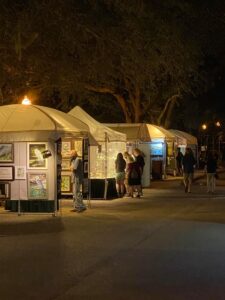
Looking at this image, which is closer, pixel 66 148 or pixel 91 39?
pixel 91 39

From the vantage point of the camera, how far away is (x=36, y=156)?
706 inches

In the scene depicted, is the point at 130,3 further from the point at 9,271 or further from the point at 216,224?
the point at 9,271

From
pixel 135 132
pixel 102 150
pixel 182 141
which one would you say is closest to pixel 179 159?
pixel 182 141

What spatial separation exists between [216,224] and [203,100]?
128 ft

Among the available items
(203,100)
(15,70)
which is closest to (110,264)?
(15,70)

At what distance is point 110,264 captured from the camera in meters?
10.7

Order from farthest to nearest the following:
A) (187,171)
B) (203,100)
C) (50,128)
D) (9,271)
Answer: (203,100) < (187,171) < (50,128) < (9,271)

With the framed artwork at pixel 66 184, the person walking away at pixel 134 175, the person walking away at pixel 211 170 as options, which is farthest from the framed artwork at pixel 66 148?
the person walking away at pixel 211 170

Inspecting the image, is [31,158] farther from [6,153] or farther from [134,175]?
[134,175]

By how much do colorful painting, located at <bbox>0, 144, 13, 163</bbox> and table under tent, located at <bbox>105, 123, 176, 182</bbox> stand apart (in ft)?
35.6

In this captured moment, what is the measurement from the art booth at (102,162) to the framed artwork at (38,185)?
5.24 m

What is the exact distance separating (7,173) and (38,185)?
91cm

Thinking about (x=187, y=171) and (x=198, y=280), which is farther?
(x=187, y=171)

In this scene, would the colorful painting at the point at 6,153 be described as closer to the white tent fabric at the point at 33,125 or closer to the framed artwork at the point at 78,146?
the white tent fabric at the point at 33,125
